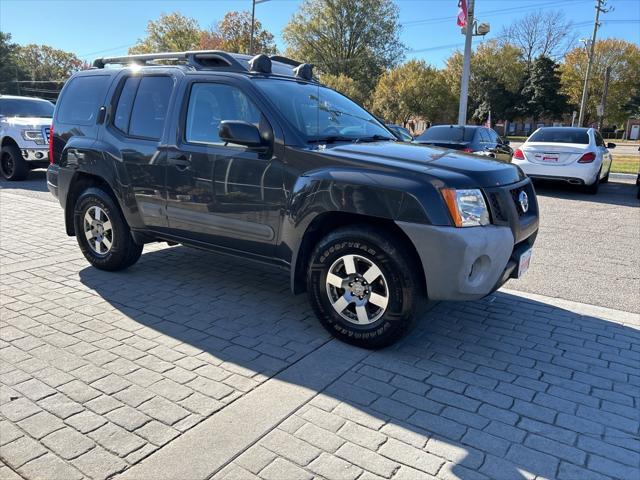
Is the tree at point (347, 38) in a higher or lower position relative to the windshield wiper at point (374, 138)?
higher

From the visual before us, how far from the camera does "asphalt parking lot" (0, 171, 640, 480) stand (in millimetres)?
2494

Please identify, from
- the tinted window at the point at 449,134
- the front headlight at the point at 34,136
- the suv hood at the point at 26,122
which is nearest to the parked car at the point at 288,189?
the tinted window at the point at 449,134

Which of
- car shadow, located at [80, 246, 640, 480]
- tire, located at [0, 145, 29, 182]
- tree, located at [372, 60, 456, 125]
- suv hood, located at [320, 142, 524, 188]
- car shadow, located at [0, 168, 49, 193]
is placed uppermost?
tree, located at [372, 60, 456, 125]

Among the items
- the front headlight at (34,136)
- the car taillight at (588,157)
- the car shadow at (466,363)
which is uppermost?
the car taillight at (588,157)

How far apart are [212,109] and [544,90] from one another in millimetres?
64961

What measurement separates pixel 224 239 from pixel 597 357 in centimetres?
305

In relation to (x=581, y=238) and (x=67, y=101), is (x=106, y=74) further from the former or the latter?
(x=581, y=238)

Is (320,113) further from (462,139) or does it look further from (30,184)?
(30,184)

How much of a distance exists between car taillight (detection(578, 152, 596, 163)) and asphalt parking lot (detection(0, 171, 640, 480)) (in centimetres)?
668

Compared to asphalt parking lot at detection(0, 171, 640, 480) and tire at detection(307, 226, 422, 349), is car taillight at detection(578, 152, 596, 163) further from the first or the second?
tire at detection(307, 226, 422, 349)

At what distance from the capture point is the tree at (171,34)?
64625 millimetres

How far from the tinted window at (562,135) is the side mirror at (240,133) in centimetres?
999

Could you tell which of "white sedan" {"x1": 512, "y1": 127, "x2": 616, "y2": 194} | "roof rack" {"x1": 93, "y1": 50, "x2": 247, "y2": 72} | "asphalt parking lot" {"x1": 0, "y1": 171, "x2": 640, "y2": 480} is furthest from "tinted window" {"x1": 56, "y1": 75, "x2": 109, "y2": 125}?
"white sedan" {"x1": 512, "y1": 127, "x2": 616, "y2": 194}

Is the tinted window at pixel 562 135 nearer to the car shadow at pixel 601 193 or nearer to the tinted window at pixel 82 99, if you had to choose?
the car shadow at pixel 601 193
